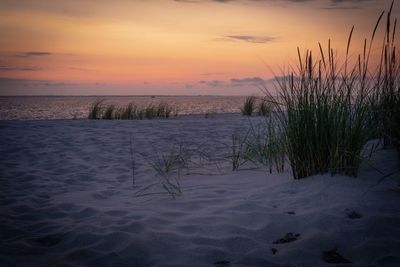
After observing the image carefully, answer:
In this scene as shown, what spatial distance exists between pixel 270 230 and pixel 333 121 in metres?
1.17

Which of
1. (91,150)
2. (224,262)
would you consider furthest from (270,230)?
(91,150)

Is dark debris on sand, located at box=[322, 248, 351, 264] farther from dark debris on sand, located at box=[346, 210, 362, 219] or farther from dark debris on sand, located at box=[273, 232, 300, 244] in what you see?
dark debris on sand, located at box=[346, 210, 362, 219]

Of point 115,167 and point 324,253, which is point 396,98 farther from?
point 115,167

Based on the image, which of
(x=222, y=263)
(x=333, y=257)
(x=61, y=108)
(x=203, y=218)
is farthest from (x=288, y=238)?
(x=61, y=108)

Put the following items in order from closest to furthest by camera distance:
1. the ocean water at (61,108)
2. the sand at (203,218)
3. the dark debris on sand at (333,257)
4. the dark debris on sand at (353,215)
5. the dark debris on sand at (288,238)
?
1. the dark debris on sand at (333,257)
2. the sand at (203,218)
3. the dark debris on sand at (288,238)
4. the dark debris on sand at (353,215)
5. the ocean water at (61,108)

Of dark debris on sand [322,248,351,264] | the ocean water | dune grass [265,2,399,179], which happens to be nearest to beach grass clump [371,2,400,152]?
dune grass [265,2,399,179]

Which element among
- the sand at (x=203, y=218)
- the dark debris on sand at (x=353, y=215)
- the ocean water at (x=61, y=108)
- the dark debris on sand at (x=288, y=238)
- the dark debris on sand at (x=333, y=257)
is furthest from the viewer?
the ocean water at (x=61, y=108)

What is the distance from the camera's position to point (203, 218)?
2.45 m

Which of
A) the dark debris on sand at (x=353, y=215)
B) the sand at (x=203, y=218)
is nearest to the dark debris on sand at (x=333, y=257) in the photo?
the sand at (x=203, y=218)

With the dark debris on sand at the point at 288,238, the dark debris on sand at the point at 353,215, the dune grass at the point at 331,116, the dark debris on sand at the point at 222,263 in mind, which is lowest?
the dark debris on sand at the point at 222,263

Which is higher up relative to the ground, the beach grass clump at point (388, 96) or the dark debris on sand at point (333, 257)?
the beach grass clump at point (388, 96)

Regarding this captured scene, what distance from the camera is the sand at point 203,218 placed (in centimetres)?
190

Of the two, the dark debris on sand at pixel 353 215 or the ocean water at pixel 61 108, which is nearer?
the dark debris on sand at pixel 353 215

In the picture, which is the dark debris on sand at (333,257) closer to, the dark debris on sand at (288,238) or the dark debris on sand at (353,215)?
the dark debris on sand at (288,238)
